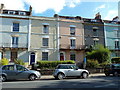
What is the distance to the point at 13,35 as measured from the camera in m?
24.0

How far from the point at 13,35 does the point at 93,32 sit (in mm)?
17318

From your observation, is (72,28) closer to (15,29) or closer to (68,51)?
(68,51)

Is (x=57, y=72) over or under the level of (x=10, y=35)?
under

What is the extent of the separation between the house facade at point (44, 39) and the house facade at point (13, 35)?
51.5 inches

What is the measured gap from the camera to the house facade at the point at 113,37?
2891cm

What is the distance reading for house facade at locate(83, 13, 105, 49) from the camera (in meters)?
28.1

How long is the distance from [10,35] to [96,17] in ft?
68.7

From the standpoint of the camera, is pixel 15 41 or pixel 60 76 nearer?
pixel 60 76

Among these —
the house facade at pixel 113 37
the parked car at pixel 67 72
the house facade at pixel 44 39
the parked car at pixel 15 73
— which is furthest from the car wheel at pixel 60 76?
the house facade at pixel 113 37

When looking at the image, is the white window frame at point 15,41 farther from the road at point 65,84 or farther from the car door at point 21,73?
the road at point 65,84

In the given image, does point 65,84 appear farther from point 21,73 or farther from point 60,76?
point 21,73

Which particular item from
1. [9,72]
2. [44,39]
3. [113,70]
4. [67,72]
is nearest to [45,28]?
[44,39]

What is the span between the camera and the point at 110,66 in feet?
50.7

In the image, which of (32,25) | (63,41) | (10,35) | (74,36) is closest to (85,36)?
(74,36)
